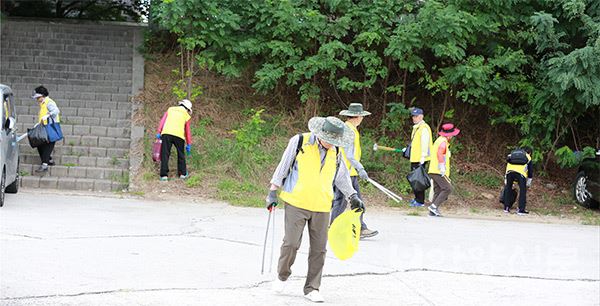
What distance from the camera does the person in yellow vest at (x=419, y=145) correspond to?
14.6 m

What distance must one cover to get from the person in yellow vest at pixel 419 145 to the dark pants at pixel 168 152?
4156mm

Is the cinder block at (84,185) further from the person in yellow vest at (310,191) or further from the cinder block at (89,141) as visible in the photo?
the person in yellow vest at (310,191)

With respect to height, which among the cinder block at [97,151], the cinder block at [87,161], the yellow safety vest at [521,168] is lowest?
the cinder block at [87,161]

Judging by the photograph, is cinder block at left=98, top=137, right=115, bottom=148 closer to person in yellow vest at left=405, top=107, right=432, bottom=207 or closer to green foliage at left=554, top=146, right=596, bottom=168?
person in yellow vest at left=405, top=107, right=432, bottom=207

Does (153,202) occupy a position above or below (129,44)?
below

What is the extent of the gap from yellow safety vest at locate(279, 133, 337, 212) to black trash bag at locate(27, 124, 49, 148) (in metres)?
8.70

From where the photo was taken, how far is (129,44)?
909 inches

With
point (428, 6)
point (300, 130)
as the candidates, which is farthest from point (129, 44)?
point (428, 6)

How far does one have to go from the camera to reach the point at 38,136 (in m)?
15.1

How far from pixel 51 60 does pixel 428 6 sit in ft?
34.0

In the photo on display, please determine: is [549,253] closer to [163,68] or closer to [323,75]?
[323,75]

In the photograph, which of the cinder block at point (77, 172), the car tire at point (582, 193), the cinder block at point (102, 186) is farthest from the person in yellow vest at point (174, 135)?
the car tire at point (582, 193)

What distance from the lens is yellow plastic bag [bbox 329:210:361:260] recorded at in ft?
25.8

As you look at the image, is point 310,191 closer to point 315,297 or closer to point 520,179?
point 315,297
